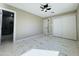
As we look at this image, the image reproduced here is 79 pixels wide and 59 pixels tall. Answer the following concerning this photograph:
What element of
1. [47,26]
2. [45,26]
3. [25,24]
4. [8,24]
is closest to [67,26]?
[47,26]

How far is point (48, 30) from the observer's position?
8312mm

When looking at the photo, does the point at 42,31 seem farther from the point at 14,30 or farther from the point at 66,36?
the point at 14,30

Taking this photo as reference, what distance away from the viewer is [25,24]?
20.0ft

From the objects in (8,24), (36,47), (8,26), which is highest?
(8,24)

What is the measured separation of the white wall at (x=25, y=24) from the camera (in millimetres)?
5273

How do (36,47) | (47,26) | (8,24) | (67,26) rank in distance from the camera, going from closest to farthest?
1. (36,47)
2. (8,24)
3. (67,26)
4. (47,26)

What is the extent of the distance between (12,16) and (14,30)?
84 cm

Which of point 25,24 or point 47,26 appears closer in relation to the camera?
point 25,24

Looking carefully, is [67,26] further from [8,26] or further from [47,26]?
[8,26]

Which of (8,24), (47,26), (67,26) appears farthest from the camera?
(47,26)

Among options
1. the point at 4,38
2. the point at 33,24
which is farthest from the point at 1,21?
the point at 33,24

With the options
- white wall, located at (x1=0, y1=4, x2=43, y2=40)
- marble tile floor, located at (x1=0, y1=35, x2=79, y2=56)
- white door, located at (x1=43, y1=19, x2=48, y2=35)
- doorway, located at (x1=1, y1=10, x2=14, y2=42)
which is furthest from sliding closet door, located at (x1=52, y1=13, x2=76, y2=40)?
doorway, located at (x1=1, y1=10, x2=14, y2=42)

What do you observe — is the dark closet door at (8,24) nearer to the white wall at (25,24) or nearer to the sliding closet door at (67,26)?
the white wall at (25,24)

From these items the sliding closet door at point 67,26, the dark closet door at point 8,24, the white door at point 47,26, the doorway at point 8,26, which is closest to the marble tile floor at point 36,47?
the doorway at point 8,26
